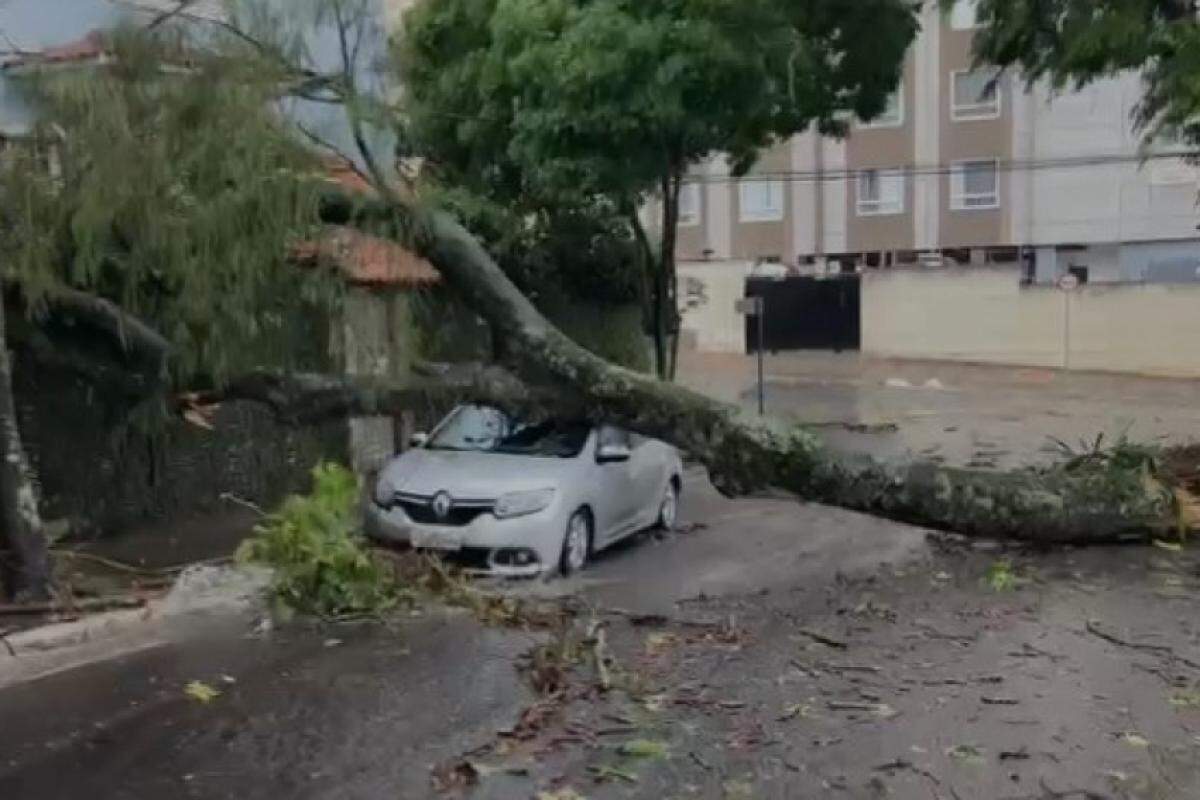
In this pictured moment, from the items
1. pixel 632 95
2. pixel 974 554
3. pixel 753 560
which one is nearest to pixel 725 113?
pixel 632 95

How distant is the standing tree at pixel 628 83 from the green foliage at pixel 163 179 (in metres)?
4.36

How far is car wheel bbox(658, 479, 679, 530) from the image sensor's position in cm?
1338

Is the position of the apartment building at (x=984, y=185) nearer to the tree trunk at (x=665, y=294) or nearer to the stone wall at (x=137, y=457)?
the tree trunk at (x=665, y=294)

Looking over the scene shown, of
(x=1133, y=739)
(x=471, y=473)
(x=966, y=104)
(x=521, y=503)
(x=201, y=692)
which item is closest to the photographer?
(x=1133, y=739)

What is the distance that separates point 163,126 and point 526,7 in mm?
7971

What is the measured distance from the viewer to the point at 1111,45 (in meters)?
10.8

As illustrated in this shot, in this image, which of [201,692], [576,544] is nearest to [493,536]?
[576,544]

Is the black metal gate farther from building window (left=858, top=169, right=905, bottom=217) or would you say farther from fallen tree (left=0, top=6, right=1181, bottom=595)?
fallen tree (left=0, top=6, right=1181, bottom=595)

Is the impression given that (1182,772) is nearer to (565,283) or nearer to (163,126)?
(163,126)

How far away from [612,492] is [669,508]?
5.62 feet

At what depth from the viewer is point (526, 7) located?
15438 mm

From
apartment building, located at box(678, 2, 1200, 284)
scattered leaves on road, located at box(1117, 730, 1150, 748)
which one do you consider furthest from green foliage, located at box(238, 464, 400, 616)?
apartment building, located at box(678, 2, 1200, 284)

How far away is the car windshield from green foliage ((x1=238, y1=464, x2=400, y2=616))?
304cm

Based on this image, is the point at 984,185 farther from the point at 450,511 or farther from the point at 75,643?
the point at 75,643
